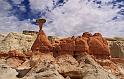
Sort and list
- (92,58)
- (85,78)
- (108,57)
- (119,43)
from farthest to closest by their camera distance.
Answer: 1. (119,43)
2. (108,57)
3. (92,58)
4. (85,78)

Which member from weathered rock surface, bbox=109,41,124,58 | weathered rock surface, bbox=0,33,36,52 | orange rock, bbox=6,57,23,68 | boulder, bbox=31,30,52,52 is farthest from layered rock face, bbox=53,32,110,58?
weathered rock surface, bbox=0,33,36,52

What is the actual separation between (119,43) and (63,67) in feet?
169

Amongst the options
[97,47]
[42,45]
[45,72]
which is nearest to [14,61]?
[42,45]

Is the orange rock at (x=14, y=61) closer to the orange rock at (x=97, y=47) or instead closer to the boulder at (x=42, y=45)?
the boulder at (x=42, y=45)

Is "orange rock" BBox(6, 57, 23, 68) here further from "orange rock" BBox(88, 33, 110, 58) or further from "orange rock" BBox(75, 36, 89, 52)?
"orange rock" BBox(88, 33, 110, 58)

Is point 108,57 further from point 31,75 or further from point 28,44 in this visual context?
point 28,44

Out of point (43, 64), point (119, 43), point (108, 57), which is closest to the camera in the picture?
point (43, 64)

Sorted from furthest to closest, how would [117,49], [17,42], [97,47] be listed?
1. [17,42]
2. [117,49]
3. [97,47]

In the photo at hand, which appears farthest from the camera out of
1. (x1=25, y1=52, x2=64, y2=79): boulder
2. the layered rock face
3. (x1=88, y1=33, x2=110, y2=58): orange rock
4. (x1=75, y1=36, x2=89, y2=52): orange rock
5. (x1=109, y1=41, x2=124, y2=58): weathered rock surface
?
(x1=109, y1=41, x2=124, y2=58): weathered rock surface

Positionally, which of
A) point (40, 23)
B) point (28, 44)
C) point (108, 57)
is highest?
point (40, 23)

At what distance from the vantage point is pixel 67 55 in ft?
111

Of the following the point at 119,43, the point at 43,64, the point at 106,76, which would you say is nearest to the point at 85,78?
the point at 106,76

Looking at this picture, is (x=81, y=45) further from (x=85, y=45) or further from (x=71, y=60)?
(x=71, y=60)

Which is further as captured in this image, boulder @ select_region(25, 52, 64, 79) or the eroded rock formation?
the eroded rock formation
